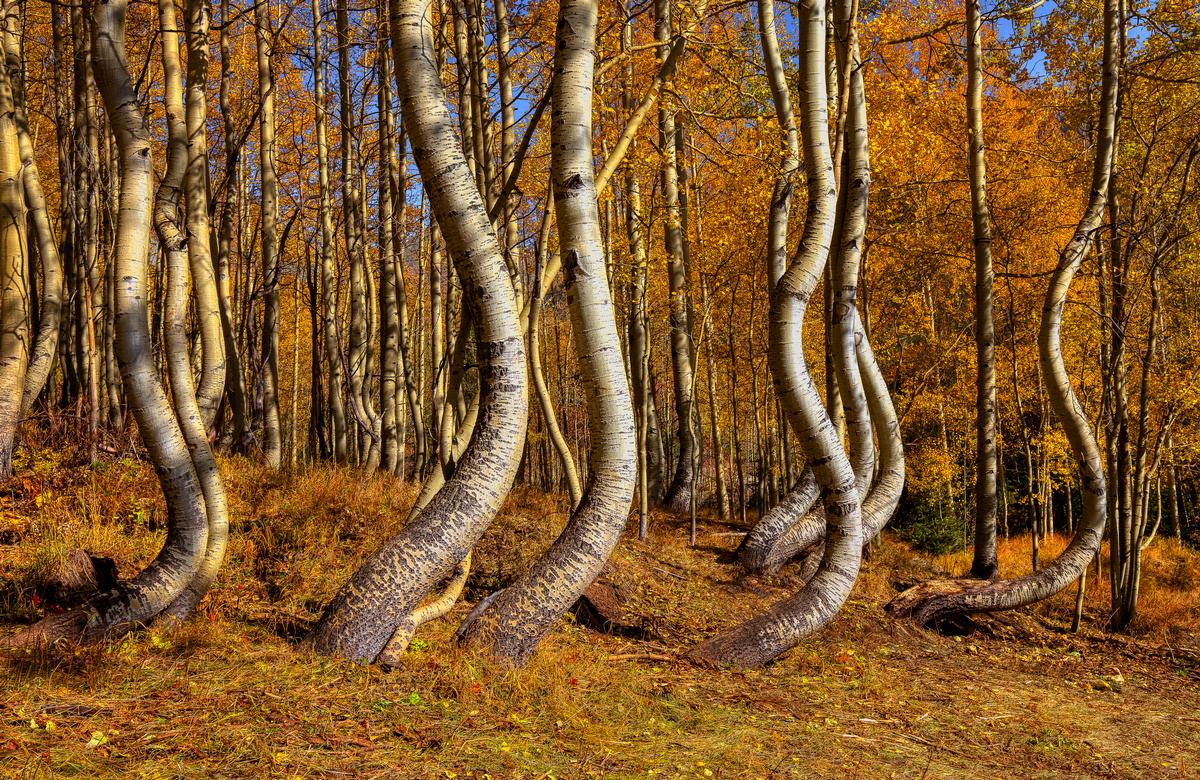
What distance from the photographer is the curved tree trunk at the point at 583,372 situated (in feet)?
13.4

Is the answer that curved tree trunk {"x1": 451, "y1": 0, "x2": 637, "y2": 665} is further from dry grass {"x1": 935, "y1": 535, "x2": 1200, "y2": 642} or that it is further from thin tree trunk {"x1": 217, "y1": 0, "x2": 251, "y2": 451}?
dry grass {"x1": 935, "y1": 535, "x2": 1200, "y2": 642}

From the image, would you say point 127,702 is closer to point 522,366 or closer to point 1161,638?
point 522,366

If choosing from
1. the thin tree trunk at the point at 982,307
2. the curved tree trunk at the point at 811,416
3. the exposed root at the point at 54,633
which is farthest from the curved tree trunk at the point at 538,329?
the thin tree trunk at the point at 982,307

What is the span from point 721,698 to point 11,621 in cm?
376

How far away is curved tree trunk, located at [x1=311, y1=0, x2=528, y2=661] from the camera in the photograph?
→ 12.3ft

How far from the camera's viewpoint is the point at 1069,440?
→ 7.56 m

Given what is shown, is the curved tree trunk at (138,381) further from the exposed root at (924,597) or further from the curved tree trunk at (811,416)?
the exposed root at (924,597)

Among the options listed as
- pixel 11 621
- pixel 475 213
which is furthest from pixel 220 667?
pixel 475 213

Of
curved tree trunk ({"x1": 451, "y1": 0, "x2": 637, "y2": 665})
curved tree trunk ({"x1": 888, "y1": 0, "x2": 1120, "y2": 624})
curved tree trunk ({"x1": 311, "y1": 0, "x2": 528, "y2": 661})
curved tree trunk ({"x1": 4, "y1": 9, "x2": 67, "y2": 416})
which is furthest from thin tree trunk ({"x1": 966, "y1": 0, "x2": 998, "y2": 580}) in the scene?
curved tree trunk ({"x1": 4, "y1": 9, "x2": 67, "y2": 416})

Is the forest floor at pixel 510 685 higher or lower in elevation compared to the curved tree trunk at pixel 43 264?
lower

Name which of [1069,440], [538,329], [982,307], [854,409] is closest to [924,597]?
[1069,440]

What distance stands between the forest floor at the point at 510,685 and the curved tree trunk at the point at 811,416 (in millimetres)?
264

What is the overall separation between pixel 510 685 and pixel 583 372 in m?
1.58

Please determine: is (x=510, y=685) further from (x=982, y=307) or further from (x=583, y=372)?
(x=982, y=307)
